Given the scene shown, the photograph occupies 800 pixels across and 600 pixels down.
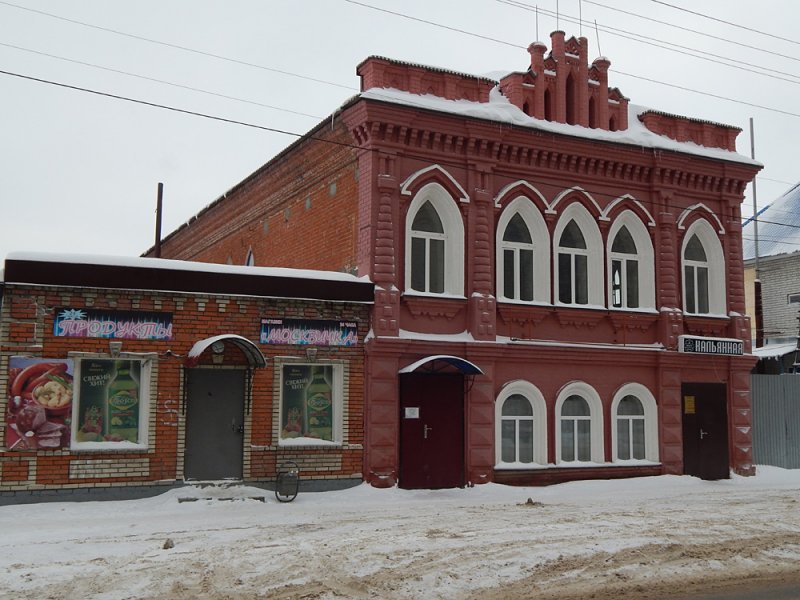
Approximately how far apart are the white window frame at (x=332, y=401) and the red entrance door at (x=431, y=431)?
1164mm

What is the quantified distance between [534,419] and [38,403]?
9.23 metres

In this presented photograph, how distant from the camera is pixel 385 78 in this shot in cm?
1580

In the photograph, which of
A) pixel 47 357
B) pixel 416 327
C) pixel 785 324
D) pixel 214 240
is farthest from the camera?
pixel 785 324

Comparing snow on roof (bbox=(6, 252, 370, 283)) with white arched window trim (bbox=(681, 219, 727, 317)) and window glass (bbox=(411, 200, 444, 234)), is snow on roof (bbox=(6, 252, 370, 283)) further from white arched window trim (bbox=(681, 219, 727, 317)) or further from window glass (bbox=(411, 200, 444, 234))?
white arched window trim (bbox=(681, 219, 727, 317))

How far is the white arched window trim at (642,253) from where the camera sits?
59.6ft

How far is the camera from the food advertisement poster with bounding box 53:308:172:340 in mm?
12961

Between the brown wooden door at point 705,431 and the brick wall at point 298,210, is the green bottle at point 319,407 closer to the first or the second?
the brick wall at point 298,210

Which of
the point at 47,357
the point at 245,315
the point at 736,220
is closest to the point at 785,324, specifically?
the point at 736,220

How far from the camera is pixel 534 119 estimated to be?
17094 mm

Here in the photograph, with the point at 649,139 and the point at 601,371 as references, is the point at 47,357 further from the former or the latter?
the point at 649,139

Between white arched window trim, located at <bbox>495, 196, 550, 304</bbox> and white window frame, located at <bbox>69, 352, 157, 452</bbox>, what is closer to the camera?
white window frame, located at <bbox>69, 352, 157, 452</bbox>

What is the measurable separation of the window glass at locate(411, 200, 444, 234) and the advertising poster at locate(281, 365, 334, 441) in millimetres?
3472

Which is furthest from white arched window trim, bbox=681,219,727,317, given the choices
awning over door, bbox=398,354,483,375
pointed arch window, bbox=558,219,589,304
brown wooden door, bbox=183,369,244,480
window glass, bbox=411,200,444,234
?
brown wooden door, bbox=183,369,244,480

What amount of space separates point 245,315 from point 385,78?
5345 mm
